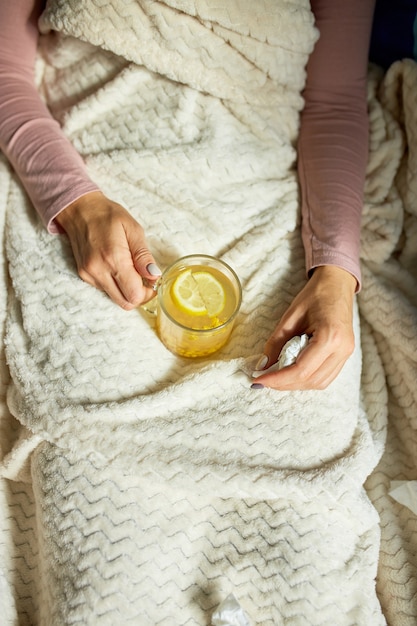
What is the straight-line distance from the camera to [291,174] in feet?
3.77

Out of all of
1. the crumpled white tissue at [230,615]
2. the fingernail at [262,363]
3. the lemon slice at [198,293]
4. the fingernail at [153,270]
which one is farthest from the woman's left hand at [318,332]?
the crumpled white tissue at [230,615]

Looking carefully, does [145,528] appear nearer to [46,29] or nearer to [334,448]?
[334,448]

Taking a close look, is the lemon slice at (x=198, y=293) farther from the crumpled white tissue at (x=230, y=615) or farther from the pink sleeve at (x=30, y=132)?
the crumpled white tissue at (x=230, y=615)

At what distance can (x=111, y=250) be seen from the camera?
36.8 inches

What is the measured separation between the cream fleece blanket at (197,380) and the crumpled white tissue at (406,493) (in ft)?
0.09

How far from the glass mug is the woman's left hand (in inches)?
3.6

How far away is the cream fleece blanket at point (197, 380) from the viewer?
2.80 feet

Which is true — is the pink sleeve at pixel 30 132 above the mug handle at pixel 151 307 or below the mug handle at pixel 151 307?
above

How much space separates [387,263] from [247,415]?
0.46 m

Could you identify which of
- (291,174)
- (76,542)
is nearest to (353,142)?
(291,174)

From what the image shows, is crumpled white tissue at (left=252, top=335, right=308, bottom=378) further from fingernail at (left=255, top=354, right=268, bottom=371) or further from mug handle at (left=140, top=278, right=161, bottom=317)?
mug handle at (left=140, top=278, right=161, bottom=317)

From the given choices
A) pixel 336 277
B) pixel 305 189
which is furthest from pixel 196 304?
pixel 305 189

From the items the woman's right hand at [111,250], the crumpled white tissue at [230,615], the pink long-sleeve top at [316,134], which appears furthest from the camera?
the pink long-sleeve top at [316,134]

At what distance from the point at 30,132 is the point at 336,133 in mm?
584
